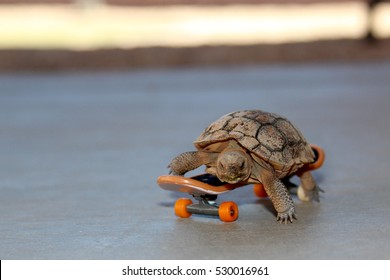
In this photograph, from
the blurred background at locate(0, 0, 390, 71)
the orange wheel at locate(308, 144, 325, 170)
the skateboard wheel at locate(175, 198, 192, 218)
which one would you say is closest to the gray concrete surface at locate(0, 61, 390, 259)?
the skateboard wheel at locate(175, 198, 192, 218)

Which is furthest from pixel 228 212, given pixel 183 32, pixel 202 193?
pixel 183 32

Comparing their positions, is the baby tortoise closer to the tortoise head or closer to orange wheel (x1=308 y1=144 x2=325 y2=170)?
the tortoise head

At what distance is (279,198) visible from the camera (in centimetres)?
354

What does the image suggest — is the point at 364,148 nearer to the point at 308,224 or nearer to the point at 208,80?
the point at 308,224

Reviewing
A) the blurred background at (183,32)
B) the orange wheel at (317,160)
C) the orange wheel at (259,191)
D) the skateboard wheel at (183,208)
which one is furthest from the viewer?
the blurred background at (183,32)

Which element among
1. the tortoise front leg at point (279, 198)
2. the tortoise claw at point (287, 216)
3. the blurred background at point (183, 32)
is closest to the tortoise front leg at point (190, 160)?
the tortoise front leg at point (279, 198)

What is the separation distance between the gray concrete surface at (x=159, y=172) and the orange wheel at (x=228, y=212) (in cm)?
4

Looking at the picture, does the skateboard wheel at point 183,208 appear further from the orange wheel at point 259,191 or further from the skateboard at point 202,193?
the orange wheel at point 259,191

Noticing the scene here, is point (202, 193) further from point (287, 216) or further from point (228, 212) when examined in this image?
point (287, 216)

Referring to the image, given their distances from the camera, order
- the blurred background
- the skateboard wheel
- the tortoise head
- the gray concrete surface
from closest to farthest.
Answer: the gray concrete surface < the tortoise head < the skateboard wheel < the blurred background

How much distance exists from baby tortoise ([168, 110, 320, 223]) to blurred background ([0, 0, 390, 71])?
30.4ft

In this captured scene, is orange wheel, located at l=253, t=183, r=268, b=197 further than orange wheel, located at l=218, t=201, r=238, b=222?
Yes

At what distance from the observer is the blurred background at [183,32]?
13.0m

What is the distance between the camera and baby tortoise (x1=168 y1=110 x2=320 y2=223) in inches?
139
